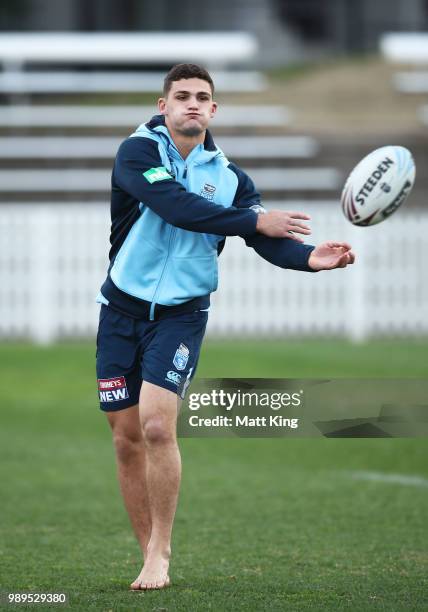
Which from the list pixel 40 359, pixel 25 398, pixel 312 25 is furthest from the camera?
pixel 312 25

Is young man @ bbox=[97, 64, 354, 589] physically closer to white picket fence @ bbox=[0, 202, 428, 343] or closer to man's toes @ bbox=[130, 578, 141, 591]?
man's toes @ bbox=[130, 578, 141, 591]

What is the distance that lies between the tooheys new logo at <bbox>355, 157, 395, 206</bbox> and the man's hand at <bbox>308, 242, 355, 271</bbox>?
25cm

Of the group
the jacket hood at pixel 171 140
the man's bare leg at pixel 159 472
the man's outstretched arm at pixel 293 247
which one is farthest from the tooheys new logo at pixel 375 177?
the man's bare leg at pixel 159 472

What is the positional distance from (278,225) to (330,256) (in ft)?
0.91

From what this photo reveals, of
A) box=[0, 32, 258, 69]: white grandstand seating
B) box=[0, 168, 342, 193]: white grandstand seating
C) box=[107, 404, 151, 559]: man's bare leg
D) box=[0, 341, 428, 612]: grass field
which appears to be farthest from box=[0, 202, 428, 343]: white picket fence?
box=[107, 404, 151, 559]: man's bare leg

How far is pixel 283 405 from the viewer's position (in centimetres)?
609

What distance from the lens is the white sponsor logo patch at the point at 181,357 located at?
581 centimetres

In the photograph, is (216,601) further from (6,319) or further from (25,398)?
(6,319)

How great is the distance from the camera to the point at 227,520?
8.02 m

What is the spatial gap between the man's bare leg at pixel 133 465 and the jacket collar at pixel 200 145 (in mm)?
1196

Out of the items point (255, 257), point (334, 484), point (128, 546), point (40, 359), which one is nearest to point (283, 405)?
point (128, 546)

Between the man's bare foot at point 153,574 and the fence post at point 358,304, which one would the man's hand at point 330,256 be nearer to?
the man's bare foot at point 153,574

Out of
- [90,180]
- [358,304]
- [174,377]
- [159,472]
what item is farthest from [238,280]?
[159,472]

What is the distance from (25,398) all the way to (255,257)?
5473mm
